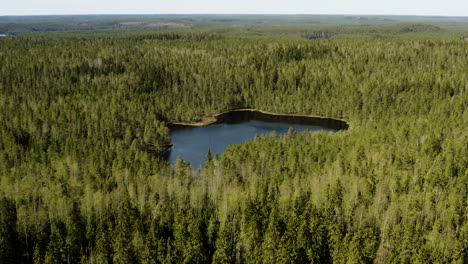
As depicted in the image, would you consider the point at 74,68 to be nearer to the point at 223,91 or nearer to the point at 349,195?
the point at 223,91

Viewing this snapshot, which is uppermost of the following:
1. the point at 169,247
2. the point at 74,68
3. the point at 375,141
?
the point at 74,68

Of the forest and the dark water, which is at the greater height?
the forest

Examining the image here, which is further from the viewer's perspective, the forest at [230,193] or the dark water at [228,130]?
the dark water at [228,130]

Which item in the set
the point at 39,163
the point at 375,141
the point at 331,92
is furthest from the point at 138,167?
the point at 331,92

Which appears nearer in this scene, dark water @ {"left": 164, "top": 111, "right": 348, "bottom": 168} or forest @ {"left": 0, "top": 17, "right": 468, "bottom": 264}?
forest @ {"left": 0, "top": 17, "right": 468, "bottom": 264}

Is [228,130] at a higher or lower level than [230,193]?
lower

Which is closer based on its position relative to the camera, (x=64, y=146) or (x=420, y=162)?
(x=420, y=162)

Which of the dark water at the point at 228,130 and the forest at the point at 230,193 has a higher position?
the forest at the point at 230,193

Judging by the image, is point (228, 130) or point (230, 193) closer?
point (230, 193)
